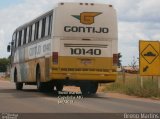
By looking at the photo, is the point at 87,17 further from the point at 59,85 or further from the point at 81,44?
the point at 59,85

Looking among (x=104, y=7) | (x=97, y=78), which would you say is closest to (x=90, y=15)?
(x=104, y=7)

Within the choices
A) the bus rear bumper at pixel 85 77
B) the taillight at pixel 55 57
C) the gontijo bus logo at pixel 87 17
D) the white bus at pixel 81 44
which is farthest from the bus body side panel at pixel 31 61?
the gontijo bus logo at pixel 87 17

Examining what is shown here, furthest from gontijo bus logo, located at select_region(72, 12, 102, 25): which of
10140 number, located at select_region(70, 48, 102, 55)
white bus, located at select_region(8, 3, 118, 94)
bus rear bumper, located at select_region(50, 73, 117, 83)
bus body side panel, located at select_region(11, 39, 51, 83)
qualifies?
bus rear bumper, located at select_region(50, 73, 117, 83)

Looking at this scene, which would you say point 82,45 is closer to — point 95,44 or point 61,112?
point 95,44

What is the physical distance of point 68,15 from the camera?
2502 centimetres

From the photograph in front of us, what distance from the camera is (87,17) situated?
991 inches

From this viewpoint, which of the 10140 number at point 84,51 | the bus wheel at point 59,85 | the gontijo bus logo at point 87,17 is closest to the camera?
the gontijo bus logo at point 87,17

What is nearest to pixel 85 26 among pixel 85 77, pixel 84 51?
pixel 84 51

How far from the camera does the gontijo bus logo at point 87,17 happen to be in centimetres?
2509

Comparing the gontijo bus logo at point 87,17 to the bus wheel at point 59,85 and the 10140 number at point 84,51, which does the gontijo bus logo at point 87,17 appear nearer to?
the 10140 number at point 84,51

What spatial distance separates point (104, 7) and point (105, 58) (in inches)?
83.5

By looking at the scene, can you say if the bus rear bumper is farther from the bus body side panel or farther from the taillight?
the bus body side panel

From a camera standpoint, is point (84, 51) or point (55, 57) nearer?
point (55, 57)

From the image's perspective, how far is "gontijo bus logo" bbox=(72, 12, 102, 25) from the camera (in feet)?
82.3
